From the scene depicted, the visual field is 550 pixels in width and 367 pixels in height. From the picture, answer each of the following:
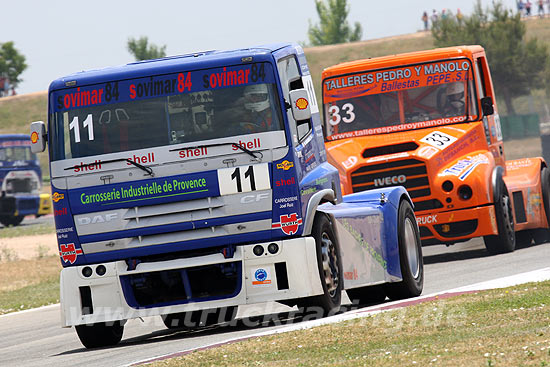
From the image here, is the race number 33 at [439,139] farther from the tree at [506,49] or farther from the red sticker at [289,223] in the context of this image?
the tree at [506,49]

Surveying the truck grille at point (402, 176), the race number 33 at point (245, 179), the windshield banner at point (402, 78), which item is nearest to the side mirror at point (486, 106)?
the windshield banner at point (402, 78)

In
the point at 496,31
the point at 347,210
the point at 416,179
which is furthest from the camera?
the point at 496,31

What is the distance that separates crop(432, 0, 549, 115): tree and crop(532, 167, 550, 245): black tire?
59.1 meters

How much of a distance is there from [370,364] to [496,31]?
72.2 meters

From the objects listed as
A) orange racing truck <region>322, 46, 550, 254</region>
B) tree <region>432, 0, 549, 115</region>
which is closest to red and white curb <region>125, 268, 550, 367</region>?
orange racing truck <region>322, 46, 550, 254</region>

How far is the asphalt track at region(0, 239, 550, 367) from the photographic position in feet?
32.5

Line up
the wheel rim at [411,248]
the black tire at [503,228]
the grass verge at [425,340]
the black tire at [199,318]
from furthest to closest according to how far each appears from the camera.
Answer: the black tire at [503,228] < the wheel rim at [411,248] < the black tire at [199,318] < the grass verge at [425,340]

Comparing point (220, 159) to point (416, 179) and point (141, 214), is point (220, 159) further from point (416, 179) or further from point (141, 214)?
point (416, 179)

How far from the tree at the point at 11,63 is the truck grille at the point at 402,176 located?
105357 mm

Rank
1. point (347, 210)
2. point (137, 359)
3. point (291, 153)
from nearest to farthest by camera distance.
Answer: point (137, 359) < point (291, 153) < point (347, 210)

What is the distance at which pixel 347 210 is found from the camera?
1153 centimetres

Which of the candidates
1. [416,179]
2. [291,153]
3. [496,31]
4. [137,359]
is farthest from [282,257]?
[496,31]

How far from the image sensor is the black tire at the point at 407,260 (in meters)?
12.1

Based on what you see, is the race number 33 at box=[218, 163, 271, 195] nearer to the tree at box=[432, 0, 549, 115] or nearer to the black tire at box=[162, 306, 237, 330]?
the black tire at box=[162, 306, 237, 330]
